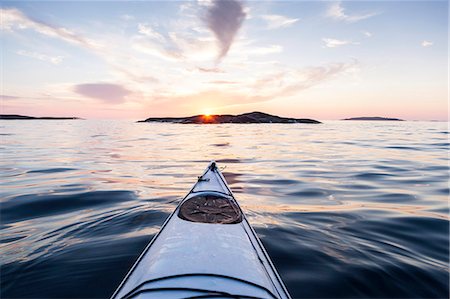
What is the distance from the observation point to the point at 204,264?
3.31m

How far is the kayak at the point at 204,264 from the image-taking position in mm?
2865

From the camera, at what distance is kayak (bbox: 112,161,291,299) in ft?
9.40

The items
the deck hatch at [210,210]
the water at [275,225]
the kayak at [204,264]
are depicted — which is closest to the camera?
the kayak at [204,264]

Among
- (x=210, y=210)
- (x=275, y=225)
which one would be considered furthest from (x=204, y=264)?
(x=275, y=225)

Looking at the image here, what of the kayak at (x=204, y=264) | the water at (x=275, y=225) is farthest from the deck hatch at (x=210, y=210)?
the water at (x=275, y=225)

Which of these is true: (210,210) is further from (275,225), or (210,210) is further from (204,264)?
(275,225)

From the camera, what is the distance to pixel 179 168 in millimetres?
15023

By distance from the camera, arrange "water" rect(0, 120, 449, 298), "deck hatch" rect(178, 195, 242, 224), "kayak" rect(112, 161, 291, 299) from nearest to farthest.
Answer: "kayak" rect(112, 161, 291, 299)
"water" rect(0, 120, 449, 298)
"deck hatch" rect(178, 195, 242, 224)

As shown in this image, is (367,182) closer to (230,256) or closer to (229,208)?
(229,208)

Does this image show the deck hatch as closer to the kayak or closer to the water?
the kayak

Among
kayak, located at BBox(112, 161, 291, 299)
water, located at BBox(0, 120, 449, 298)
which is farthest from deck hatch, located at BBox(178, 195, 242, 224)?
water, located at BBox(0, 120, 449, 298)

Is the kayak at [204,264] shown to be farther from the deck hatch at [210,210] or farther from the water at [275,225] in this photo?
the water at [275,225]

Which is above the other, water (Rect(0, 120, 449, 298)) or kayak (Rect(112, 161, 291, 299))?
kayak (Rect(112, 161, 291, 299))

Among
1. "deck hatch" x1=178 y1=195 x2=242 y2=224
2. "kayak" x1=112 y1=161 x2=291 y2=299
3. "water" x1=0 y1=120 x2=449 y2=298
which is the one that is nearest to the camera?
"kayak" x1=112 y1=161 x2=291 y2=299
